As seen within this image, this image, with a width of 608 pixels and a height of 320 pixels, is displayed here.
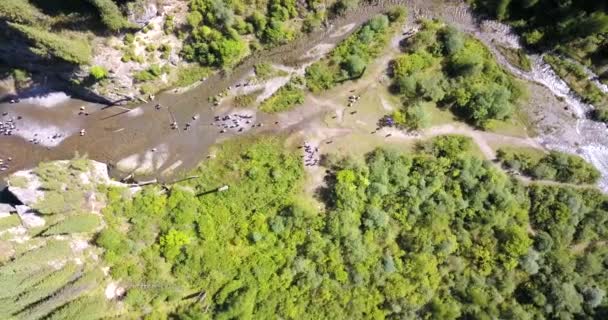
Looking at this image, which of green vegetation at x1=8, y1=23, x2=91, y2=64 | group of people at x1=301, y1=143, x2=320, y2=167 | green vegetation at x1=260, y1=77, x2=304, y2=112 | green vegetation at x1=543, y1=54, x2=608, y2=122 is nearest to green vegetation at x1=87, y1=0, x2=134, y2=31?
green vegetation at x1=8, y1=23, x2=91, y2=64

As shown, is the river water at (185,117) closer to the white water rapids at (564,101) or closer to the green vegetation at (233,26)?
the white water rapids at (564,101)

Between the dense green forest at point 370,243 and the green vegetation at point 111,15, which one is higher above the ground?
the green vegetation at point 111,15

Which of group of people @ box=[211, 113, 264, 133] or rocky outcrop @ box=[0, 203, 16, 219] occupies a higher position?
group of people @ box=[211, 113, 264, 133]

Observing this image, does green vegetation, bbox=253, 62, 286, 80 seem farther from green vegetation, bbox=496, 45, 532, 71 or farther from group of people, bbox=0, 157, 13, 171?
group of people, bbox=0, 157, 13, 171

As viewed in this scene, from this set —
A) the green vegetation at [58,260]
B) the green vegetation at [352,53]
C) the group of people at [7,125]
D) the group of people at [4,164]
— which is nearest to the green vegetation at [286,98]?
the green vegetation at [352,53]

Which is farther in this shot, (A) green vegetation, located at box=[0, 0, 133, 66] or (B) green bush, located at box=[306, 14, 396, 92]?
(B) green bush, located at box=[306, 14, 396, 92]

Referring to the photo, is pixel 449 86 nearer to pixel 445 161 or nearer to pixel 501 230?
pixel 445 161

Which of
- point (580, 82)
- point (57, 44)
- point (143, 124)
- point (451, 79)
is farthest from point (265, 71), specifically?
point (580, 82)
